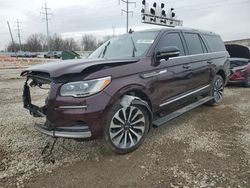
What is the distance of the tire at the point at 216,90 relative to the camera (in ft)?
17.2

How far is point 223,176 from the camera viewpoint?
8.40ft

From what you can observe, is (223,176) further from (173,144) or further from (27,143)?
(27,143)

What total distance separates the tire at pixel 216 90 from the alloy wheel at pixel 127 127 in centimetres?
272

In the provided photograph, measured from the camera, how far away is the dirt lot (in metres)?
2.52

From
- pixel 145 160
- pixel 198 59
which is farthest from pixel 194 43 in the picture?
pixel 145 160

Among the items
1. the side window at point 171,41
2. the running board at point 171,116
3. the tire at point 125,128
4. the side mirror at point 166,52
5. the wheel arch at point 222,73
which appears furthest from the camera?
the wheel arch at point 222,73

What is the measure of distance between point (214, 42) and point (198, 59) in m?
1.39

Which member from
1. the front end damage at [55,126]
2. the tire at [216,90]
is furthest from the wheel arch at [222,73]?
the front end damage at [55,126]

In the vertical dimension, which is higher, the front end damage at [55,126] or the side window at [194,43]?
the side window at [194,43]

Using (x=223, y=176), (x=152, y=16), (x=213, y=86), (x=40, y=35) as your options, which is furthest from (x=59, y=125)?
(x=40, y=35)

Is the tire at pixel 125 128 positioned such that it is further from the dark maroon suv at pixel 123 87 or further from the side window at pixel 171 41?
the side window at pixel 171 41

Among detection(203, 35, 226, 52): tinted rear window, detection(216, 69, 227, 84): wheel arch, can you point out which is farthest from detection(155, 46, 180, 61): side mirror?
detection(216, 69, 227, 84): wheel arch

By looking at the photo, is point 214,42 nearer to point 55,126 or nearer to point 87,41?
point 55,126

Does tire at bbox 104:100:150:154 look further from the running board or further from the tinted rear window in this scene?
the tinted rear window
